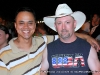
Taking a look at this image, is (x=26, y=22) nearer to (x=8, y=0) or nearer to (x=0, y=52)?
(x=0, y=52)

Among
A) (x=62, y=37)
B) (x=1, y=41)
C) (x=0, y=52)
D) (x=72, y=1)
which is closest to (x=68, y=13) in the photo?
(x=62, y=37)

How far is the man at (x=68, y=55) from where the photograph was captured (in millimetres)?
2055

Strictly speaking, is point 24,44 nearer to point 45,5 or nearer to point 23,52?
point 23,52

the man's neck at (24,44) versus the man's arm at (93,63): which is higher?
the man's neck at (24,44)

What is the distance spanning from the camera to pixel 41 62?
2256 millimetres

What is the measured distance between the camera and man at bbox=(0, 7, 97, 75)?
7.07 feet

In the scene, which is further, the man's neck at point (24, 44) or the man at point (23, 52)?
the man's neck at point (24, 44)

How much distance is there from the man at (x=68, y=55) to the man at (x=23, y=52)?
127 mm

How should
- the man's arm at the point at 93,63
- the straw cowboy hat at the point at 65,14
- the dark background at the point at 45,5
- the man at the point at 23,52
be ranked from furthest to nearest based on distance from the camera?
the dark background at the point at 45,5
the straw cowboy hat at the point at 65,14
the man at the point at 23,52
the man's arm at the point at 93,63

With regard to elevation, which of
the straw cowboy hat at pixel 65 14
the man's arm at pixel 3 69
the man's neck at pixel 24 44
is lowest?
the man's arm at pixel 3 69

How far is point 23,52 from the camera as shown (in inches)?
87.7

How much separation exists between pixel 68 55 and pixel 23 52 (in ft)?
1.66

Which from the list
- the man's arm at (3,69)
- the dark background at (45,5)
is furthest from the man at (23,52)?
the dark background at (45,5)

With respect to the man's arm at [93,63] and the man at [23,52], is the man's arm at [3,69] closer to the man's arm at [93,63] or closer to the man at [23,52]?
the man at [23,52]
